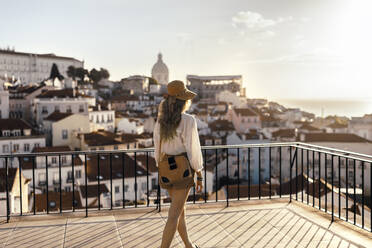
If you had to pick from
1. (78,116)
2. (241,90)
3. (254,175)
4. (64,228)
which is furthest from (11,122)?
(241,90)

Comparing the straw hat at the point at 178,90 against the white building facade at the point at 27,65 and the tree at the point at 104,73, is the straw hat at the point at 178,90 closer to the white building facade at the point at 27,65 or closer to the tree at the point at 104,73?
the tree at the point at 104,73

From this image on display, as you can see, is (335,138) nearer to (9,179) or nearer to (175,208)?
(9,179)

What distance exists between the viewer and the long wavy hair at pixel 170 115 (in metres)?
4.15

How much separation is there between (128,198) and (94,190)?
20.5 ft

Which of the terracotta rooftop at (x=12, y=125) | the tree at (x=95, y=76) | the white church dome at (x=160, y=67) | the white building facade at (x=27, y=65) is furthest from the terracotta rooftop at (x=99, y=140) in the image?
the white church dome at (x=160, y=67)

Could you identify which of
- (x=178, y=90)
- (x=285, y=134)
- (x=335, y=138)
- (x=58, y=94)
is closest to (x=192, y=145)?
(x=178, y=90)

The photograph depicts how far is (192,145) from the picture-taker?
4184 millimetres

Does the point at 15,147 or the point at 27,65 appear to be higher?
the point at 27,65

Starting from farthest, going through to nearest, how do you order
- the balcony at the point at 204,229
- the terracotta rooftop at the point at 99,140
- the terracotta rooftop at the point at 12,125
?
1. the terracotta rooftop at the point at 12,125
2. the terracotta rooftop at the point at 99,140
3. the balcony at the point at 204,229

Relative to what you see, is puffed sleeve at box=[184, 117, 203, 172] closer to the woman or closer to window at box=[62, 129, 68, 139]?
the woman

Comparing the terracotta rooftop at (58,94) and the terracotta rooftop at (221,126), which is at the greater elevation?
the terracotta rooftop at (58,94)

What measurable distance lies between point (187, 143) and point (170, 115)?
0.35 m

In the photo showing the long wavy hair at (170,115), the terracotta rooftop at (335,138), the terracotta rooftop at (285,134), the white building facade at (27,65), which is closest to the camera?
the long wavy hair at (170,115)

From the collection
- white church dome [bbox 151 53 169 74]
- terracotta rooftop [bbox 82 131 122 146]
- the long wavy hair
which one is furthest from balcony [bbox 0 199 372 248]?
white church dome [bbox 151 53 169 74]
